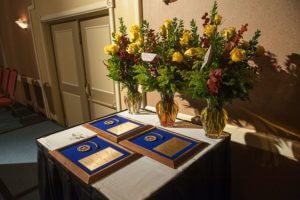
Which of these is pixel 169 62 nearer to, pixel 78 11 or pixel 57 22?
pixel 78 11

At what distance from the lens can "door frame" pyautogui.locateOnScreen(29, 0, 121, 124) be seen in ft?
7.00

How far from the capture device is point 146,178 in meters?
0.91

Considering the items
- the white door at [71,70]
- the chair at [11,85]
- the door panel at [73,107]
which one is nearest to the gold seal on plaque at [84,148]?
the white door at [71,70]

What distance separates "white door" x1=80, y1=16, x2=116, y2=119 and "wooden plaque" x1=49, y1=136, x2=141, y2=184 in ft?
4.69

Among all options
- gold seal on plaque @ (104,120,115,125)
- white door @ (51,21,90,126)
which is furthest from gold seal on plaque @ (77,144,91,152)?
A: white door @ (51,21,90,126)

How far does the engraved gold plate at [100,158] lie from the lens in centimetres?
98

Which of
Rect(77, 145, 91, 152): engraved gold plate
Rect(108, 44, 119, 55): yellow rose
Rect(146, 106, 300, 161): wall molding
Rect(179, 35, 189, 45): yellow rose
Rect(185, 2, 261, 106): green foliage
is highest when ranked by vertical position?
Rect(179, 35, 189, 45): yellow rose

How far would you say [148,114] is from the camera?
1690 mm

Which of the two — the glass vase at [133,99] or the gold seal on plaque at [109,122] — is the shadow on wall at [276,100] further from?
the gold seal on plaque at [109,122]

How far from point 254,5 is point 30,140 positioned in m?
3.61

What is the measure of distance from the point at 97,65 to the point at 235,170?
2.10 m

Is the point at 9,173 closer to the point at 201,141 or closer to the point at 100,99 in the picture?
the point at 100,99

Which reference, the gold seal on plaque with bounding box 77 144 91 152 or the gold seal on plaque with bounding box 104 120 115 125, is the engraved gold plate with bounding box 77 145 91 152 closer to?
the gold seal on plaque with bounding box 77 144 91 152

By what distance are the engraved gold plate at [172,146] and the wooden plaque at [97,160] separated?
0.15m
